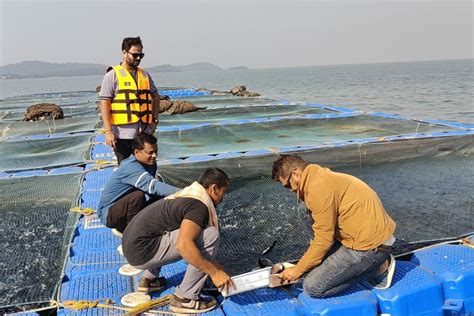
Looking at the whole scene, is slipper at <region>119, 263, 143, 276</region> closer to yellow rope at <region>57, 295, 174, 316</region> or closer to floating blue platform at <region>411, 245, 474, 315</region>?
yellow rope at <region>57, 295, 174, 316</region>

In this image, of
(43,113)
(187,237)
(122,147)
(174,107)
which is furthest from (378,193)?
(43,113)

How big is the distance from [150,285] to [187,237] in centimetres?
62

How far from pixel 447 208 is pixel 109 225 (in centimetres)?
327

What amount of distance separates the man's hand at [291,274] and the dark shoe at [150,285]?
2.56 feet

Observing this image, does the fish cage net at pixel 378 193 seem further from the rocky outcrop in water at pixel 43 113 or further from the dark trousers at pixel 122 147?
the rocky outcrop in water at pixel 43 113

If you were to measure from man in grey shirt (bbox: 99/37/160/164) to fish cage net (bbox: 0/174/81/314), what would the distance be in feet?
2.74

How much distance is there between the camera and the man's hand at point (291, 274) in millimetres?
2693

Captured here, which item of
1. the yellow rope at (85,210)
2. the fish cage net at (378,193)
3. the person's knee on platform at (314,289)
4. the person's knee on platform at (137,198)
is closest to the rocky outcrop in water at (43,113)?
the fish cage net at (378,193)

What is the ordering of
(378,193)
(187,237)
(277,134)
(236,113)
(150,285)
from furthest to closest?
Answer: 1. (236,113)
2. (277,134)
3. (378,193)
4. (150,285)
5. (187,237)

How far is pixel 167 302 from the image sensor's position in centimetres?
273

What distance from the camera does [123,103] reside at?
4.25 metres

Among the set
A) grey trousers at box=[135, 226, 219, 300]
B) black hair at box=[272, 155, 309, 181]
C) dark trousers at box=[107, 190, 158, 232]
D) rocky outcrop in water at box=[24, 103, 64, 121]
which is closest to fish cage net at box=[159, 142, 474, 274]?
Answer: grey trousers at box=[135, 226, 219, 300]

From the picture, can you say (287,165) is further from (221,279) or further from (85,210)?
(85,210)

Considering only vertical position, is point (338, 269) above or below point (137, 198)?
below
